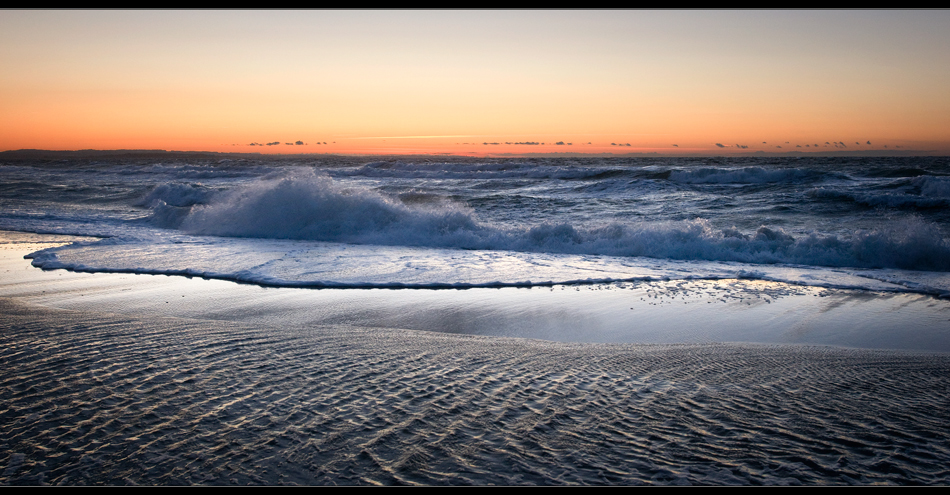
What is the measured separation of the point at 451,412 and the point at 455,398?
0.74 feet

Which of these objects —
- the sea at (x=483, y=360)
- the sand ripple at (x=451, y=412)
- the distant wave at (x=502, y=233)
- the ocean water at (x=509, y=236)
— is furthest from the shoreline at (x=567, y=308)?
the distant wave at (x=502, y=233)

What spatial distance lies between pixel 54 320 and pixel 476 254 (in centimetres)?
683

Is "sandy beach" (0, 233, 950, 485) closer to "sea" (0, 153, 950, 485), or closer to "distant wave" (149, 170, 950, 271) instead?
"sea" (0, 153, 950, 485)

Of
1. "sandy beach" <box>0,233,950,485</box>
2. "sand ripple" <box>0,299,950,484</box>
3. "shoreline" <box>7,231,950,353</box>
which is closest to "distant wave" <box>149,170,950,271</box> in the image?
"shoreline" <box>7,231,950,353</box>

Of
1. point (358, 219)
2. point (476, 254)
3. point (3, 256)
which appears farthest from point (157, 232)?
point (476, 254)

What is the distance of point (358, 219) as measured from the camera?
13.0m

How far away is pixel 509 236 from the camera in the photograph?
1176cm

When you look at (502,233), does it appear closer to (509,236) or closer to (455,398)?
(509,236)

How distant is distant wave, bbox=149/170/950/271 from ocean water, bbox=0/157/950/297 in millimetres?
37

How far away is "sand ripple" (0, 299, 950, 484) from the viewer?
2.31 m

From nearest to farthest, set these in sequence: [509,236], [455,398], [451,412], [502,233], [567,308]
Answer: [451,412] < [455,398] < [567,308] < [509,236] < [502,233]

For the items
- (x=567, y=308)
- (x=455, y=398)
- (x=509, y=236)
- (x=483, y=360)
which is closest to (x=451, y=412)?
(x=455, y=398)
